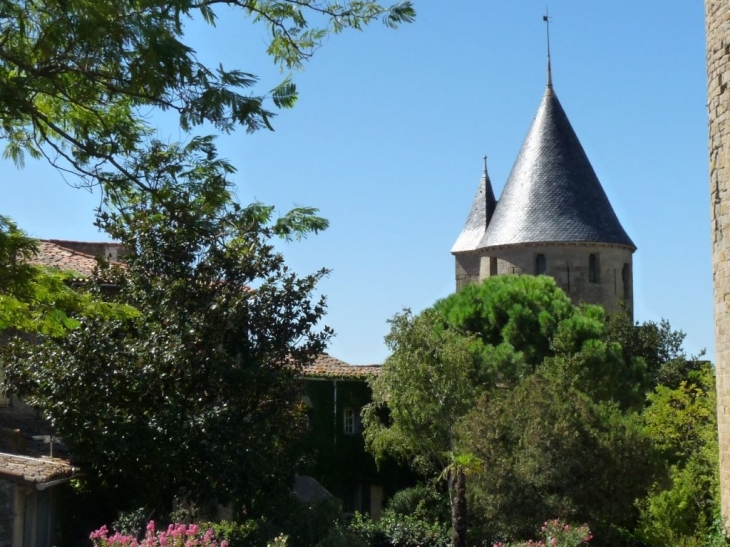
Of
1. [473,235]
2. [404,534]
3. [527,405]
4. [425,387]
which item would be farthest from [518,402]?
[473,235]

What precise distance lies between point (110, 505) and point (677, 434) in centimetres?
1284

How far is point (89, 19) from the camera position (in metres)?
8.98

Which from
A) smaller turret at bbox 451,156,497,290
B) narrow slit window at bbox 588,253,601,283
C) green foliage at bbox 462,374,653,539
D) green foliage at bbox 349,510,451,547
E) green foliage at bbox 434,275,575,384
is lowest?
green foliage at bbox 349,510,451,547

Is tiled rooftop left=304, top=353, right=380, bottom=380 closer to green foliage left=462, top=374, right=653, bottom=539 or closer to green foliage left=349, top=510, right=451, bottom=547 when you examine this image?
green foliage left=349, top=510, right=451, bottom=547

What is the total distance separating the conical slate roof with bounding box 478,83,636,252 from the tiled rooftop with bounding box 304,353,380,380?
1132 centimetres

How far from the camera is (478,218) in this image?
45.1 metres

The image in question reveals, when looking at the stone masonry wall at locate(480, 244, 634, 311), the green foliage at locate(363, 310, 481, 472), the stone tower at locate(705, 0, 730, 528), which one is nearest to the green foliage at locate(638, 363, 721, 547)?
the stone tower at locate(705, 0, 730, 528)

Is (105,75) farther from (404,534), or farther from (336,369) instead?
(336,369)

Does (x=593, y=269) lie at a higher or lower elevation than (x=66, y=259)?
higher

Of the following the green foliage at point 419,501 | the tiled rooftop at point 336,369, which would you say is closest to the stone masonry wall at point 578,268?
the tiled rooftop at point 336,369

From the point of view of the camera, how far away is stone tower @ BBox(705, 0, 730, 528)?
47.5ft

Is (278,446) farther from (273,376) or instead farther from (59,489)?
(59,489)

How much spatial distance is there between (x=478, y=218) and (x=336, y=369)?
56.3ft

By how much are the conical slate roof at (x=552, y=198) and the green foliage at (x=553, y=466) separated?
2136cm
